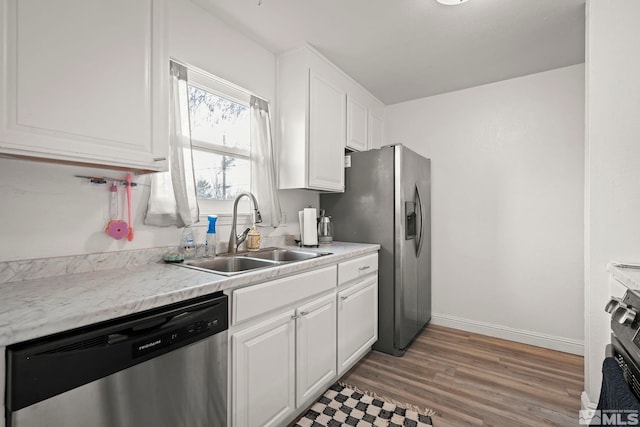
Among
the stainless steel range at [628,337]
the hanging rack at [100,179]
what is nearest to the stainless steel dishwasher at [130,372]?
the hanging rack at [100,179]

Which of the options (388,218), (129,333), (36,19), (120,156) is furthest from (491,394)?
(36,19)

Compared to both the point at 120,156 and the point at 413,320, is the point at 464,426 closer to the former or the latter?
the point at 413,320

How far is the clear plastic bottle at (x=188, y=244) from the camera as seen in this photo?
1.75m

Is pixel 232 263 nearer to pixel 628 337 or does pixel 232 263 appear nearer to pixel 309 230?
pixel 309 230

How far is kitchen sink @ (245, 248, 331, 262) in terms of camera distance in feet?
6.72

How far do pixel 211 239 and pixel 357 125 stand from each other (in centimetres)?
184

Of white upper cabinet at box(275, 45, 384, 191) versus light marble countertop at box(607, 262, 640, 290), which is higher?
white upper cabinet at box(275, 45, 384, 191)

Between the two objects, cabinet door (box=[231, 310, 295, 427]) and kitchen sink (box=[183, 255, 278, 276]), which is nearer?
cabinet door (box=[231, 310, 295, 427])

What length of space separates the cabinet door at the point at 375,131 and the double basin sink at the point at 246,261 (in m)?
1.67

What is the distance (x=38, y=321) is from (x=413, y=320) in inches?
103

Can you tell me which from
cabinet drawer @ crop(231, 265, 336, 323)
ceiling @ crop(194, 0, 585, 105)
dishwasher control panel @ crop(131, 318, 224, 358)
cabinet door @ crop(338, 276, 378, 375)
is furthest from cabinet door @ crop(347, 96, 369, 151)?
dishwasher control panel @ crop(131, 318, 224, 358)

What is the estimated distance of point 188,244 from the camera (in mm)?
1759

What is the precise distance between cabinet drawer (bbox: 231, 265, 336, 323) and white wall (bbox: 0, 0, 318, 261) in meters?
0.70

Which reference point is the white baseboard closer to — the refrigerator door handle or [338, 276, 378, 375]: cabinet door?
the refrigerator door handle
